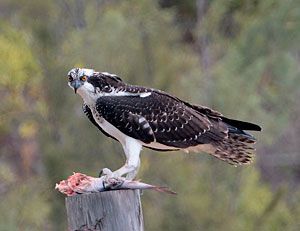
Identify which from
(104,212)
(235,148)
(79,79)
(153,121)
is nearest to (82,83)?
(79,79)

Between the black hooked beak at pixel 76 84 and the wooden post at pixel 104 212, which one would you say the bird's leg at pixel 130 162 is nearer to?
the black hooked beak at pixel 76 84

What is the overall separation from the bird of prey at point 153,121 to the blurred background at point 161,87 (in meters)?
3.34

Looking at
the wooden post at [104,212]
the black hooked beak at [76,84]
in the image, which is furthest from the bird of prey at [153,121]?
the wooden post at [104,212]

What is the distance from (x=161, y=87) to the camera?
11.4 m

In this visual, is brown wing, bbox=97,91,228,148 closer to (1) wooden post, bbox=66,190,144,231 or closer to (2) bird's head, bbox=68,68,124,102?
(2) bird's head, bbox=68,68,124,102

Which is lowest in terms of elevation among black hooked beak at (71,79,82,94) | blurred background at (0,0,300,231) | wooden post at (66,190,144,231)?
wooden post at (66,190,144,231)

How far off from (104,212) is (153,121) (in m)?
1.64

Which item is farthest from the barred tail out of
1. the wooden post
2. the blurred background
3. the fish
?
the blurred background

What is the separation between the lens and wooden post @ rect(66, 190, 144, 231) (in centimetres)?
515

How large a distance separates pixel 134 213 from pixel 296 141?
11.0m

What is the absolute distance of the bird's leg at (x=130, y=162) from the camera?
6.04 meters

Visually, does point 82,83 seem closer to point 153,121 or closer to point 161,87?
point 153,121

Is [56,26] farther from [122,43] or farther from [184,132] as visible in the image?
[184,132]

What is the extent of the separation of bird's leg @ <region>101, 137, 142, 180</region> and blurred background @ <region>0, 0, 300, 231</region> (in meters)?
3.69
